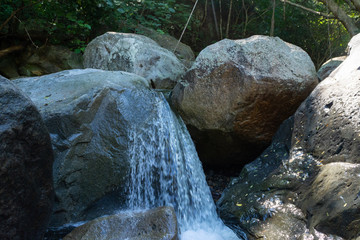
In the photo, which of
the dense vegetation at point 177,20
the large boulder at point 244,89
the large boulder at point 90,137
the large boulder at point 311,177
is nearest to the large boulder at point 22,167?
the large boulder at point 90,137

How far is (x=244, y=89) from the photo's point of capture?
3.82 metres

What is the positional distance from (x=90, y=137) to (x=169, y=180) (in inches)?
38.1

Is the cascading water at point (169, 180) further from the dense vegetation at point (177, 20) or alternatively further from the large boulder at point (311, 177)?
the dense vegetation at point (177, 20)

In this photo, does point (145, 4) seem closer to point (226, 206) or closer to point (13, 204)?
point (226, 206)

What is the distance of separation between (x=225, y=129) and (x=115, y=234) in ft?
6.60

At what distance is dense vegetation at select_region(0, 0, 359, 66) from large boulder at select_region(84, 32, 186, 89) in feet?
3.82

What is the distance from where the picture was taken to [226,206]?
3432 millimetres

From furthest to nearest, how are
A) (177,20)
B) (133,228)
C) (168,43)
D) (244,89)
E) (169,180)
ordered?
(177,20)
(168,43)
(244,89)
(169,180)
(133,228)

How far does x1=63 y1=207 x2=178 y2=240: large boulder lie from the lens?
2.51m

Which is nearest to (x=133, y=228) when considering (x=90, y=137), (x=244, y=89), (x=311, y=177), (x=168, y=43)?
(x=90, y=137)

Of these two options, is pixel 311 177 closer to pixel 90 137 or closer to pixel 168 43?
pixel 90 137

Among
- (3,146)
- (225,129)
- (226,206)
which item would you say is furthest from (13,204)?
(225,129)

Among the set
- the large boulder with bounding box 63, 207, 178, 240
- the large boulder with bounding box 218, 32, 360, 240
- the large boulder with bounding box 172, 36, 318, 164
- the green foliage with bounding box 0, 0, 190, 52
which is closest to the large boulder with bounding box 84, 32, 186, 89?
the large boulder with bounding box 172, 36, 318, 164

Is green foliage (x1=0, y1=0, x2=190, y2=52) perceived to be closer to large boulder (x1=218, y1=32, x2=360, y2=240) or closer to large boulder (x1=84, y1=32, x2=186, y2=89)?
large boulder (x1=84, y1=32, x2=186, y2=89)
